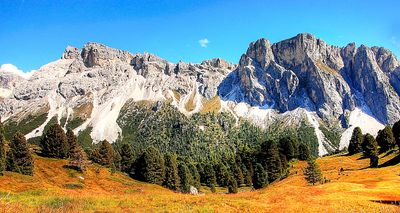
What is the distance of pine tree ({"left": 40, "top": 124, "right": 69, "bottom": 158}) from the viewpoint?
103m

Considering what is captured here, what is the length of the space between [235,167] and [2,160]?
91309 millimetres

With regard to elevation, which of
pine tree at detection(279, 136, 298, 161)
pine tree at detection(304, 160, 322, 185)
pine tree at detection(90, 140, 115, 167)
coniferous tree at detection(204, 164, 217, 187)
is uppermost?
pine tree at detection(279, 136, 298, 161)

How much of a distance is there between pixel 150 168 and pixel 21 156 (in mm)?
40523

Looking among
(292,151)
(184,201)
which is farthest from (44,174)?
(292,151)

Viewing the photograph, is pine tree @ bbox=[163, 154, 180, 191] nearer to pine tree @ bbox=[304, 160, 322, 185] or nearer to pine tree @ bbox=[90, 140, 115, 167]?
pine tree @ bbox=[90, 140, 115, 167]

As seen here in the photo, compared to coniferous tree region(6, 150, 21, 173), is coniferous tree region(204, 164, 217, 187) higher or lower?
lower

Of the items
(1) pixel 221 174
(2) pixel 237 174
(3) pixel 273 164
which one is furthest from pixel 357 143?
(1) pixel 221 174

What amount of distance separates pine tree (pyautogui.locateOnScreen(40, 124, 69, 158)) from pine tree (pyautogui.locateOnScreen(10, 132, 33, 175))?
17.8 metres

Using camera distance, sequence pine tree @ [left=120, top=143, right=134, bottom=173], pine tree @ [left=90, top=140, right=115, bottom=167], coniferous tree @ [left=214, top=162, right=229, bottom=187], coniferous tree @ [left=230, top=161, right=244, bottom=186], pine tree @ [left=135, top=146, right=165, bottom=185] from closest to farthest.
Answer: pine tree @ [left=135, top=146, right=165, bottom=185]
pine tree @ [left=90, top=140, right=115, bottom=167]
coniferous tree @ [left=230, top=161, right=244, bottom=186]
pine tree @ [left=120, top=143, right=134, bottom=173]
coniferous tree @ [left=214, top=162, right=229, bottom=187]

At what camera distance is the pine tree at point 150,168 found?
11019 centimetres

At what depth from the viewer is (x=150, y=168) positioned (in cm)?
11038

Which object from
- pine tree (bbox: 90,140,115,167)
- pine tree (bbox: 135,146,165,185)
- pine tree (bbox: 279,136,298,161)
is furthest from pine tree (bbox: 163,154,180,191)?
pine tree (bbox: 279,136,298,161)

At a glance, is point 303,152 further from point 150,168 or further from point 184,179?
point 150,168

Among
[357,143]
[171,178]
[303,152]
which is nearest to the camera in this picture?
[171,178]
